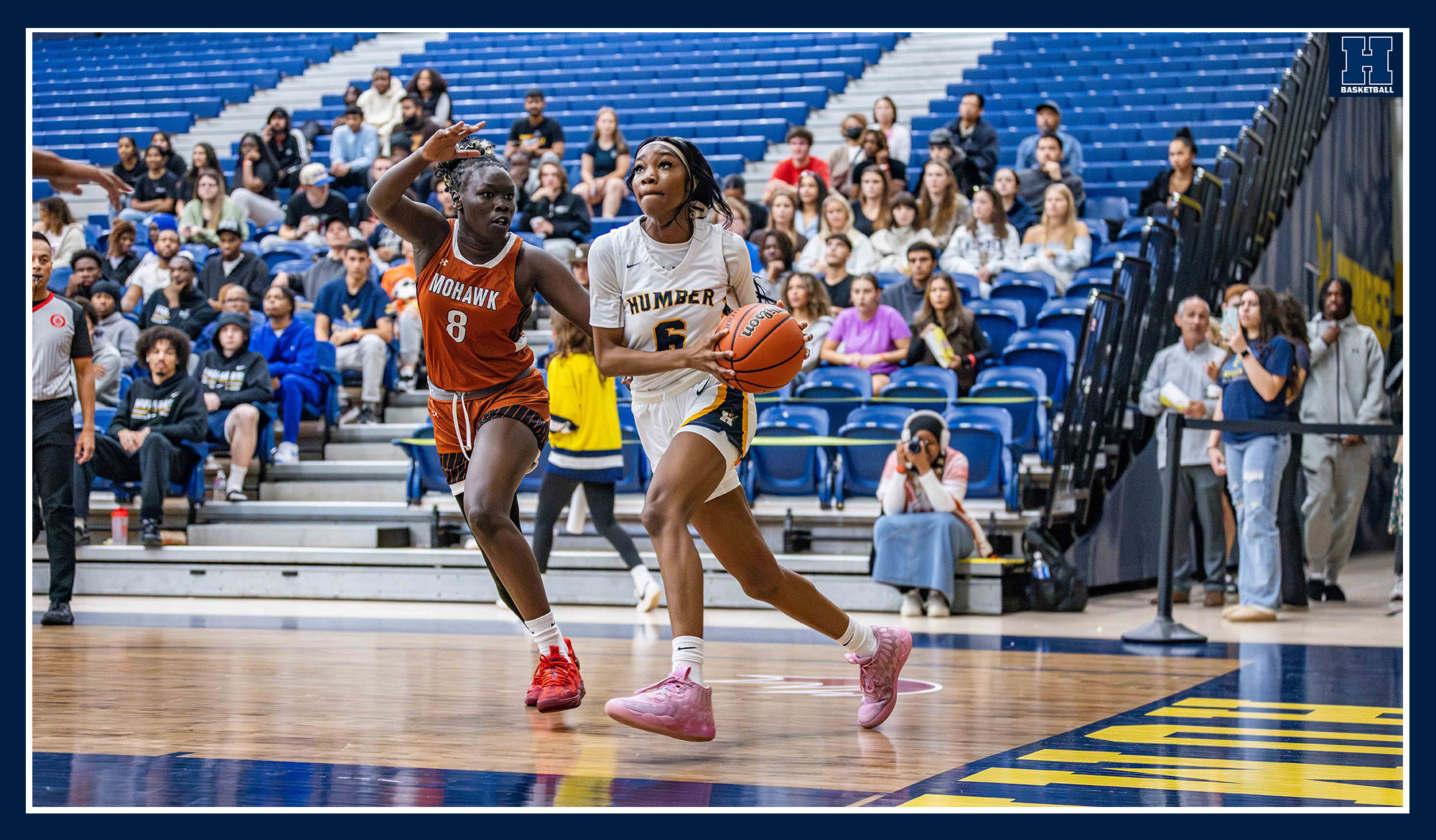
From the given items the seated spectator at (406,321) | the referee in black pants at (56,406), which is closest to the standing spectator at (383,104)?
the seated spectator at (406,321)

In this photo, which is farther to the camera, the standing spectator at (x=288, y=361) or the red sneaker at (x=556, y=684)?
the standing spectator at (x=288, y=361)

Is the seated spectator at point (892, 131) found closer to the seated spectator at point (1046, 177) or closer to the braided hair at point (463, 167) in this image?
the seated spectator at point (1046, 177)

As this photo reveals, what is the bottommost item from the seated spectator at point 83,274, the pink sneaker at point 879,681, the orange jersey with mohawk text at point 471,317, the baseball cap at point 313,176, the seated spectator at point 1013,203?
the pink sneaker at point 879,681

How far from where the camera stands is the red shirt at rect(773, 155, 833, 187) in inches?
514

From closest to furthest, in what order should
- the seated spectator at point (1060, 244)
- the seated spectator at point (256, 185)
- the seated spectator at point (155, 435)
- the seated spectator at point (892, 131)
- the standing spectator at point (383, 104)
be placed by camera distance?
the seated spectator at point (155, 435) → the seated spectator at point (1060, 244) → the seated spectator at point (892, 131) → the seated spectator at point (256, 185) → the standing spectator at point (383, 104)

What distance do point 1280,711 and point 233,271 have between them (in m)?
9.53

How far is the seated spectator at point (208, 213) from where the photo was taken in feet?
45.4

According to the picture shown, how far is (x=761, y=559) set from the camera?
4.31 m

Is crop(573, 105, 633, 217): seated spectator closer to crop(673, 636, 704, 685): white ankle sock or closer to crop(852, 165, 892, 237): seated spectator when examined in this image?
crop(852, 165, 892, 237): seated spectator

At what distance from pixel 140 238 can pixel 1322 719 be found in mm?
12024

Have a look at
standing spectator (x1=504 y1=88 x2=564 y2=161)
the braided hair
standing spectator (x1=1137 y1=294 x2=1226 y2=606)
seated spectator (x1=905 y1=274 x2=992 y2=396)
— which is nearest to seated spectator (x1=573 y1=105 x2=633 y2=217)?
standing spectator (x1=504 y1=88 x2=564 y2=161)

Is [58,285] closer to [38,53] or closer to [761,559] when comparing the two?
[38,53]

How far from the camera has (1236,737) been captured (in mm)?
4285

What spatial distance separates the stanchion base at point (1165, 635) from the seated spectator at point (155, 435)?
5.64m
